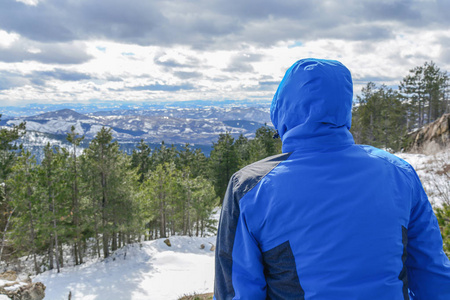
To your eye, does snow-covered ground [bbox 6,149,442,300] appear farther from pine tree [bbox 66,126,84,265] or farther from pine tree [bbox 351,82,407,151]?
pine tree [bbox 351,82,407,151]

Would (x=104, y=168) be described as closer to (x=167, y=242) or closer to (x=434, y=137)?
(x=167, y=242)

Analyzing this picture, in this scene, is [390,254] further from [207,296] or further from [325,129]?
[207,296]

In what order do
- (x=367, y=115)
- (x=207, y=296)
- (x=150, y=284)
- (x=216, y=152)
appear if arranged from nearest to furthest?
(x=207, y=296) < (x=150, y=284) < (x=216, y=152) < (x=367, y=115)

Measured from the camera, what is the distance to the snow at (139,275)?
14.1 m

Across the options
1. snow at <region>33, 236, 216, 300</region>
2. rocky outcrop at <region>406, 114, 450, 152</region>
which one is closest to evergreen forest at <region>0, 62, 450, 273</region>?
snow at <region>33, 236, 216, 300</region>

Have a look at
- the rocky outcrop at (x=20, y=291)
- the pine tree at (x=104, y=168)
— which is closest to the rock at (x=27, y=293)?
the rocky outcrop at (x=20, y=291)

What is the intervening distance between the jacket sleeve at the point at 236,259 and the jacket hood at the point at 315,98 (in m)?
0.49

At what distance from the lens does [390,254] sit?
1.30 meters

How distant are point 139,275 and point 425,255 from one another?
18695 mm

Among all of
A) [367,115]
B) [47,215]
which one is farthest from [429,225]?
[367,115]

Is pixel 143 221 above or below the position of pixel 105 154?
A: below

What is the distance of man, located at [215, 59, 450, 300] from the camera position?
1.26 metres

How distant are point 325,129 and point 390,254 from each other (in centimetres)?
70

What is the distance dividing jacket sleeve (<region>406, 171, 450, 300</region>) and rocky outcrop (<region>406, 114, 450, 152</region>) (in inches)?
1019
